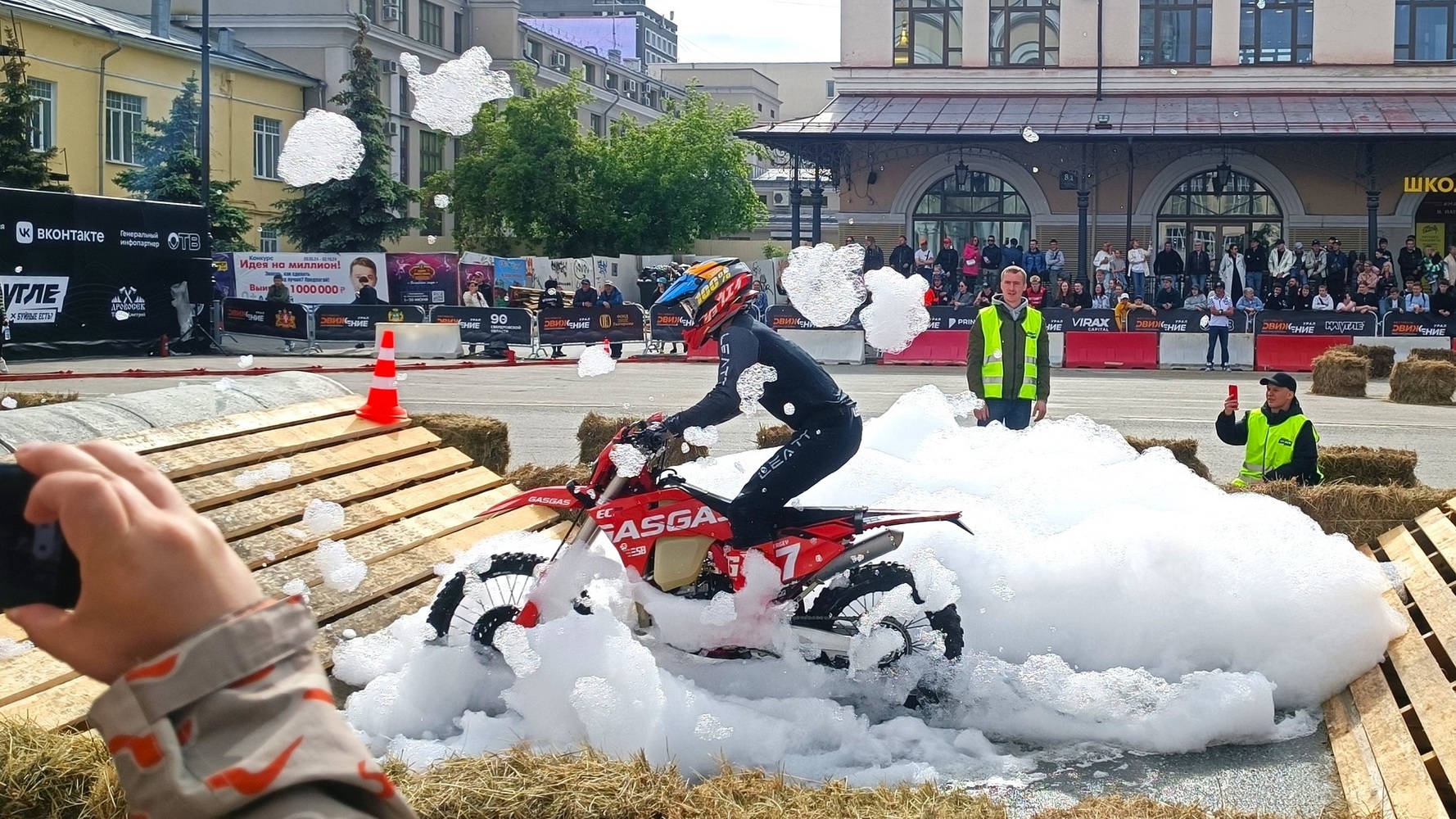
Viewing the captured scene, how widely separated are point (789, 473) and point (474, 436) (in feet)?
15.2

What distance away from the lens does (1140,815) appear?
379cm

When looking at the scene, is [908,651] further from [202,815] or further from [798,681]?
[202,815]

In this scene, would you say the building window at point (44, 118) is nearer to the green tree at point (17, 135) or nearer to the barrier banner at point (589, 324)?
the green tree at point (17, 135)

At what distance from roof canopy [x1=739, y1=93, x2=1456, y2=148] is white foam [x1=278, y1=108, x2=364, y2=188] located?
2815cm

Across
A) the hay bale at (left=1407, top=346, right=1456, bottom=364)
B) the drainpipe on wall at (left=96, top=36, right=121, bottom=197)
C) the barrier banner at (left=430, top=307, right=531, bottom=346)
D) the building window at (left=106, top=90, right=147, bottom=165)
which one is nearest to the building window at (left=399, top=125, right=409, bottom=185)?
the building window at (left=106, top=90, right=147, bottom=165)

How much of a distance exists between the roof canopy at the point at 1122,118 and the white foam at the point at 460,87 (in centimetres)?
2829

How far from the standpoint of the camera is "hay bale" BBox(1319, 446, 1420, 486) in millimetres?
10211

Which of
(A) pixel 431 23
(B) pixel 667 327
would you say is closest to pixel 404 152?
(A) pixel 431 23

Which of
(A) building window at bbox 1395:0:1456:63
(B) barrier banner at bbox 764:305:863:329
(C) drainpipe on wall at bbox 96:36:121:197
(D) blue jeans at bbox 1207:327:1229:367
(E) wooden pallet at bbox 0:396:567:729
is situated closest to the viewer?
(E) wooden pallet at bbox 0:396:567:729

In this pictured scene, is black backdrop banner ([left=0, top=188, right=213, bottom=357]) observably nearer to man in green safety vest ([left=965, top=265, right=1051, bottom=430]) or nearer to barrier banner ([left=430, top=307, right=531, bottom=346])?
barrier banner ([left=430, top=307, right=531, bottom=346])

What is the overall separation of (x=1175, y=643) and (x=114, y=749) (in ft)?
20.3

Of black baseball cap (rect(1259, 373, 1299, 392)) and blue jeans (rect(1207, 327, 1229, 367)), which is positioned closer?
black baseball cap (rect(1259, 373, 1299, 392))

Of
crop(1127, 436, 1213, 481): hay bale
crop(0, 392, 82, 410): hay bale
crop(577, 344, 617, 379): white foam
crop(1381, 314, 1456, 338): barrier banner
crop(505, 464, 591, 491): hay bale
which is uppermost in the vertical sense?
crop(1381, 314, 1456, 338): barrier banner

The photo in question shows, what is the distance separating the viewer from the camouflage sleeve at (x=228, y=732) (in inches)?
47.0
